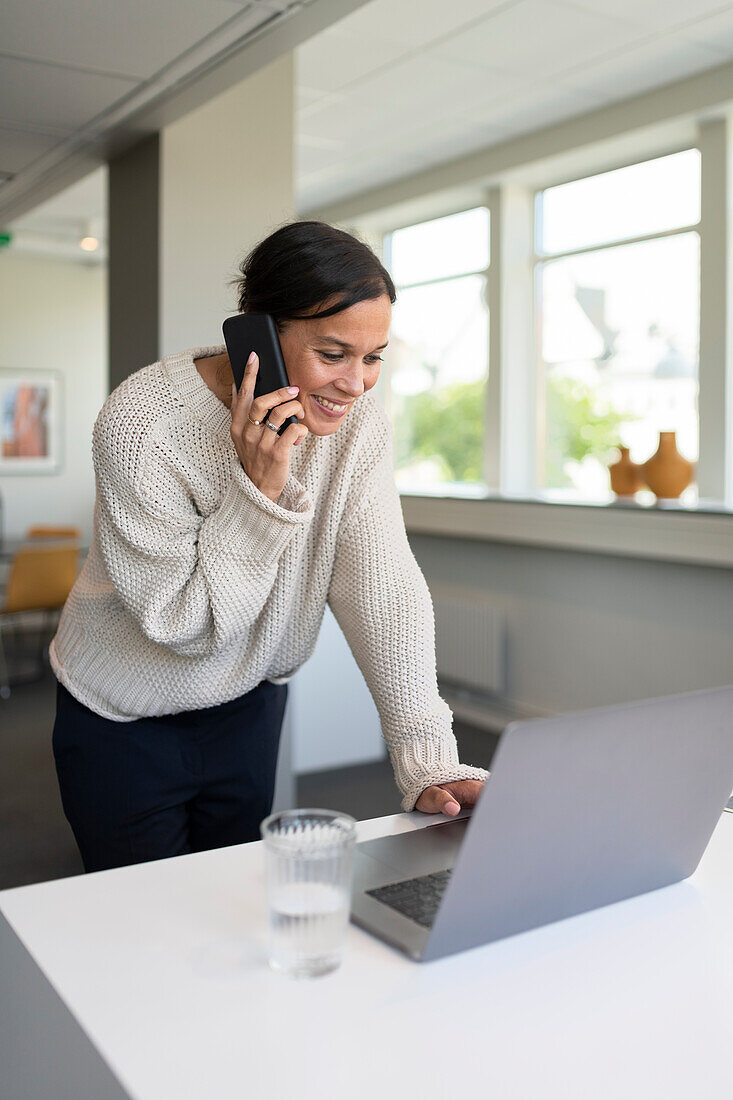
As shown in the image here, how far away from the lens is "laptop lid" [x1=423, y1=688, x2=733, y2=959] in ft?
2.83

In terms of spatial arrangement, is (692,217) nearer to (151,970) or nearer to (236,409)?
(236,409)

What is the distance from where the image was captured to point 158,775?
1616 millimetres

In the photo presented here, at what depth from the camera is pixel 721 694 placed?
38.4 inches

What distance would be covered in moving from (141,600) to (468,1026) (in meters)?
0.76

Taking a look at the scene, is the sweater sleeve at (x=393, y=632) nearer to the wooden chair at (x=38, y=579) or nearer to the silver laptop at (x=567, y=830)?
the silver laptop at (x=567, y=830)

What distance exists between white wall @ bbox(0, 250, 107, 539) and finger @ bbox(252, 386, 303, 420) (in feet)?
23.5

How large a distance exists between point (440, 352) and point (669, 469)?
2.39m

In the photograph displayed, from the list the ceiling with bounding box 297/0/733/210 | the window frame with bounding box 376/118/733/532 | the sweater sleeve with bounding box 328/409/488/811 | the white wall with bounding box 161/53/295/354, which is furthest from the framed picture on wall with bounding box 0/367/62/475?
the sweater sleeve with bounding box 328/409/488/811

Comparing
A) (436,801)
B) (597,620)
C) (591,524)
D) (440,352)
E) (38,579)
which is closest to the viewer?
(436,801)

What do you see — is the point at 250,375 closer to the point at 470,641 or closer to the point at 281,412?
the point at 281,412

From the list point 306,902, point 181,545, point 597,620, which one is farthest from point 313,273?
point 597,620

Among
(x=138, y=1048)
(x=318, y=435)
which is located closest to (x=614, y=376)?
(x=318, y=435)

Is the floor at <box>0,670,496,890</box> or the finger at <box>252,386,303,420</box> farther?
the floor at <box>0,670,496,890</box>

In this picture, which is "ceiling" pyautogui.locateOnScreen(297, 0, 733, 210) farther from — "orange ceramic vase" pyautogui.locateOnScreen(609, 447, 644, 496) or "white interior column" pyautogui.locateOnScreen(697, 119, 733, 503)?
"orange ceramic vase" pyautogui.locateOnScreen(609, 447, 644, 496)
